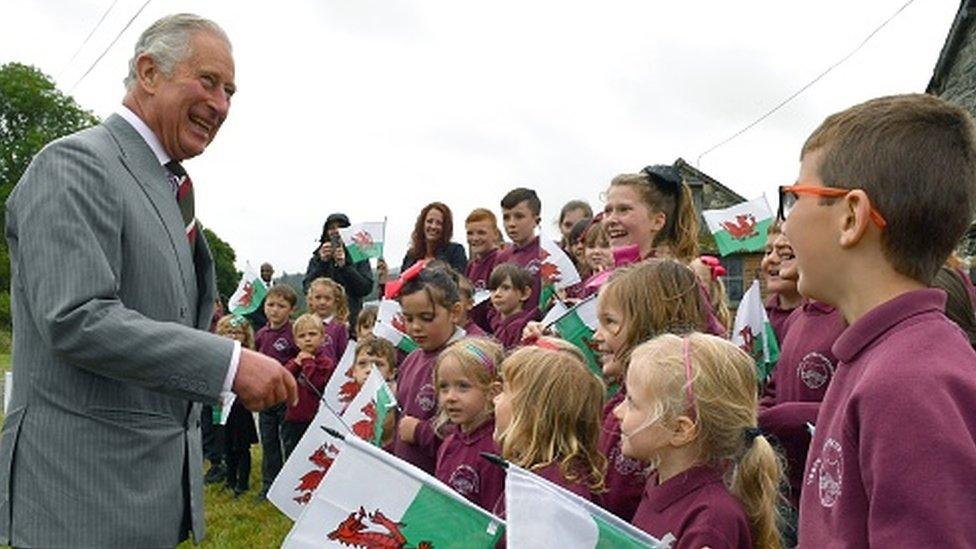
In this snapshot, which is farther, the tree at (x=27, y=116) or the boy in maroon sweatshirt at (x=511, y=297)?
the tree at (x=27, y=116)

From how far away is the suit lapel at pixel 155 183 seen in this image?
9.25 ft

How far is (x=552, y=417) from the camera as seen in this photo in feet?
11.8

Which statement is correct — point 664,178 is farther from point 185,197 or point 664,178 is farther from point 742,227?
point 742,227

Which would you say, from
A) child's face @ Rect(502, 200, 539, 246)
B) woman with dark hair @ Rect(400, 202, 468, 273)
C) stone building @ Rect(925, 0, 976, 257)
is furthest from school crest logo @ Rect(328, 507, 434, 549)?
stone building @ Rect(925, 0, 976, 257)

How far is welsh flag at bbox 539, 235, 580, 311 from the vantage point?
631cm

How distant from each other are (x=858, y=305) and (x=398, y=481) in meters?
1.47

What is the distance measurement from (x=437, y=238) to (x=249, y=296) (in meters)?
3.08

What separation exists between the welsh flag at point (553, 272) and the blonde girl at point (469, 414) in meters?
1.69

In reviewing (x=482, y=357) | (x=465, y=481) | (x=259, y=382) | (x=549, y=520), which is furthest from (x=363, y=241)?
(x=549, y=520)

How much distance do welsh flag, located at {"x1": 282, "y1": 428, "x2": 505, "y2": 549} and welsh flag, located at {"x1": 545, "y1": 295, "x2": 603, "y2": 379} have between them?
62.9 inches

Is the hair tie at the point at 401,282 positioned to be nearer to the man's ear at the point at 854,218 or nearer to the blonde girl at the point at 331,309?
the blonde girl at the point at 331,309

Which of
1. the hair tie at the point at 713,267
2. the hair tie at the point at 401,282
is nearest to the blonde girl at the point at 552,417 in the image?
the hair tie at the point at 713,267

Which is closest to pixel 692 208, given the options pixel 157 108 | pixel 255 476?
pixel 157 108

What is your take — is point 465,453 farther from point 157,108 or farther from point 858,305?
point 858,305
